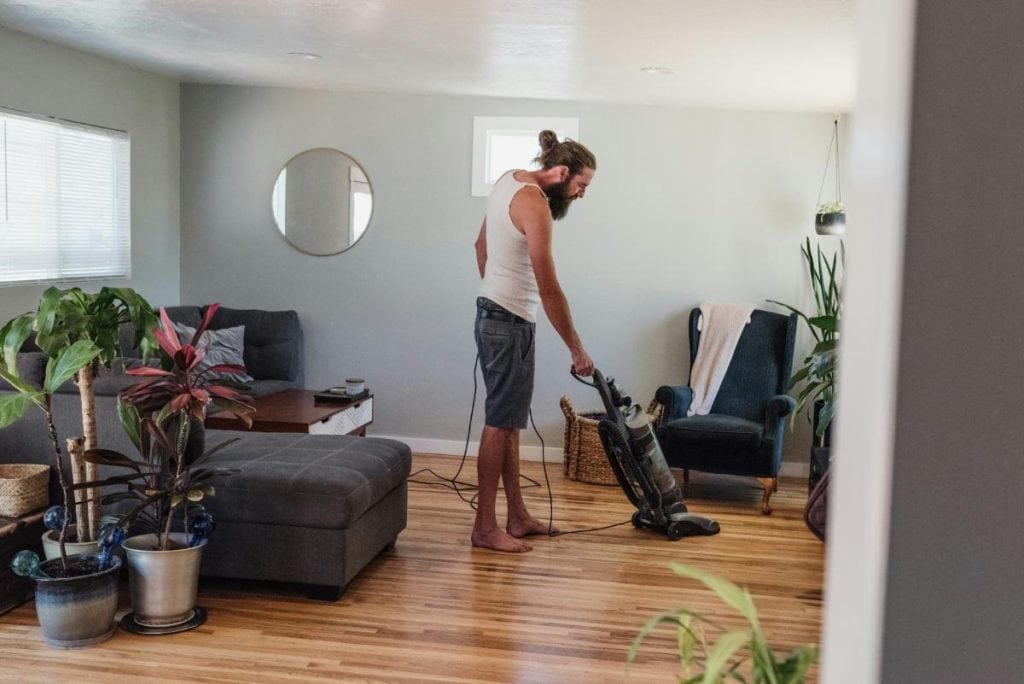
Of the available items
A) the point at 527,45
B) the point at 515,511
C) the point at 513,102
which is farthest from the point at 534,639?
the point at 513,102

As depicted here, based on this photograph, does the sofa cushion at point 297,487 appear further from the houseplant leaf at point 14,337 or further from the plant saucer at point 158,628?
the houseplant leaf at point 14,337

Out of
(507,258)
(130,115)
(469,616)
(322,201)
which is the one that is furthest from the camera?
(322,201)

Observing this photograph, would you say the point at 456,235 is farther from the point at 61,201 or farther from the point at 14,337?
the point at 14,337

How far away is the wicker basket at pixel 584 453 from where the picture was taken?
5859 millimetres

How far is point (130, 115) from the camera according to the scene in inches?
238

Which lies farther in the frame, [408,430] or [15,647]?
[408,430]

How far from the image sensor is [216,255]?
6668 mm

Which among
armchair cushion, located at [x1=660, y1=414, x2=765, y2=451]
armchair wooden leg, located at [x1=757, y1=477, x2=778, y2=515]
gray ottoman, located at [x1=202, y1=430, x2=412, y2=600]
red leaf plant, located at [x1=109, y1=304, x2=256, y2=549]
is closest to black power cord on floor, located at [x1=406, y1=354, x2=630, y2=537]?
armchair cushion, located at [x1=660, y1=414, x2=765, y2=451]

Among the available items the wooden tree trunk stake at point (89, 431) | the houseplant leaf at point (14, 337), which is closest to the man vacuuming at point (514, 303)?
the wooden tree trunk stake at point (89, 431)

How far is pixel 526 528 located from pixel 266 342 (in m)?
2.36

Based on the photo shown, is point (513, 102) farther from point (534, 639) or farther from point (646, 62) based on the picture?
point (534, 639)

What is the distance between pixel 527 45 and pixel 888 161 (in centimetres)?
384

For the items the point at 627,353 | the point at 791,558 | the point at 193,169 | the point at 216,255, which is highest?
the point at 193,169

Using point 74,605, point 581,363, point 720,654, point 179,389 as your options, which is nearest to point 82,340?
point 179,389
